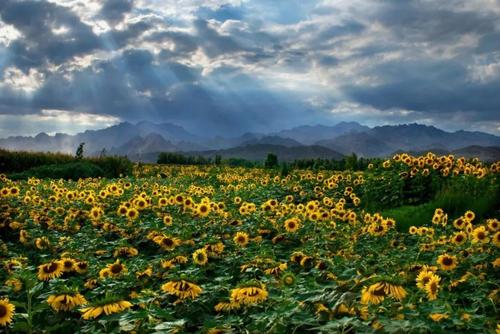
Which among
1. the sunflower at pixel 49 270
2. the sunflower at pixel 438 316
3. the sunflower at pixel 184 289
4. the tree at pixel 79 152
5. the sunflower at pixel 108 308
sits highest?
the tree at pixel 79 152

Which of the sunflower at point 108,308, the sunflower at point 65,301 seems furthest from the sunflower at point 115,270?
the sunflower at point 108,308

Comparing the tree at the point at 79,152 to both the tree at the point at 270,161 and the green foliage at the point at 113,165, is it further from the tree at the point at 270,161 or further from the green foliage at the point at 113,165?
the tree at the point at 270,161

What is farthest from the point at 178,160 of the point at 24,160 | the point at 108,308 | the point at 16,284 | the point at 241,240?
the point at 108,308

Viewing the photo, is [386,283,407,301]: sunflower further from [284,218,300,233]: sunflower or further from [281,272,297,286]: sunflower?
[284,218,300,233]: sunflower

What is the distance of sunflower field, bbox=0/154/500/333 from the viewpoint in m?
3.09

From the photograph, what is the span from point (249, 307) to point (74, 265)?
6.73ft

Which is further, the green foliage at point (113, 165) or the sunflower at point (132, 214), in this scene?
the green foliage at point (113, 165)

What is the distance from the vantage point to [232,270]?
5250 millimetres

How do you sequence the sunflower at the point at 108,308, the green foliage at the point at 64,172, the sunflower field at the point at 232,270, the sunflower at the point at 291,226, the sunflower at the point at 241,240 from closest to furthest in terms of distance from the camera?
the sunflower field at the point at 232,270 → the sunflower at the point at 108,308 → the sunflower at the point at 241,240 → the sunflower at the point at 291,226 → the green foliage at the point at 64,172

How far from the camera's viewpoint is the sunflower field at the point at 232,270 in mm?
3086

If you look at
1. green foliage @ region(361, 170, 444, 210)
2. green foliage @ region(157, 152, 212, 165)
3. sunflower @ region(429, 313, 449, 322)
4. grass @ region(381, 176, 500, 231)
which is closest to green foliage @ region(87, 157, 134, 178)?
green foliage @ region(157, 152, 212, 165)

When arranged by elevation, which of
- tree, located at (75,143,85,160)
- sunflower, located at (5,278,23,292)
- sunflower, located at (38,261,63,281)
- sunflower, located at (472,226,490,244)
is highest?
tree, located at (75,143,85,160)

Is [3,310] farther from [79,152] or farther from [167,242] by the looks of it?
[79,152]

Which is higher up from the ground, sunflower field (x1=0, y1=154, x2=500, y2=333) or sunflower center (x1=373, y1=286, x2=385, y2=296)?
sunflower center (x1=373, y1=286, x2=385, y2=296)
